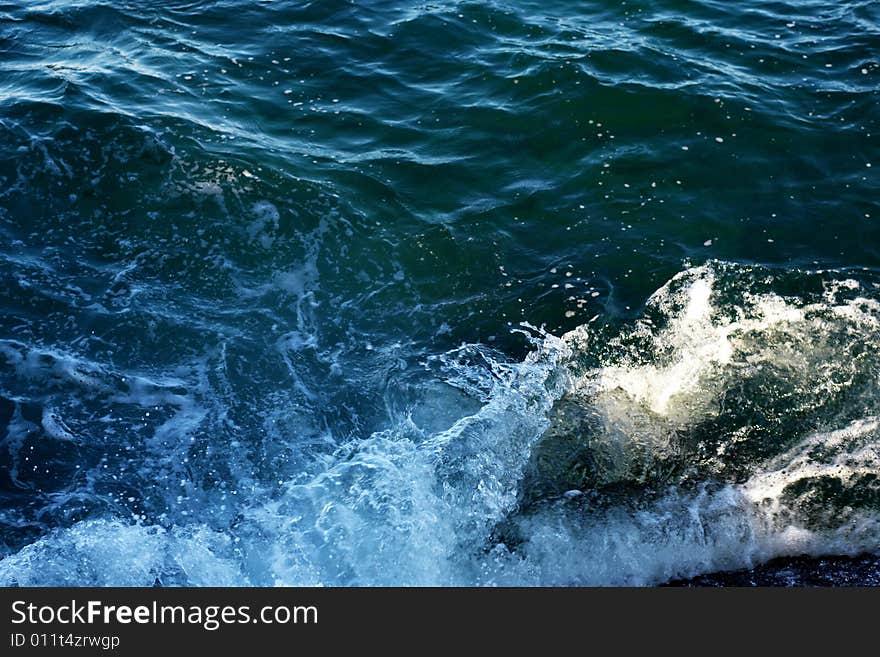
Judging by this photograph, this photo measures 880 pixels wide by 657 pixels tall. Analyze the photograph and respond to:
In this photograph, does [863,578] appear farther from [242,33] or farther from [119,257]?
[242,33]

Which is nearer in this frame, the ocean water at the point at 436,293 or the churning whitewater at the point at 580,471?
the churning whitewater at the point at 580,471

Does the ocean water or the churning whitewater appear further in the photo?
the ocean water

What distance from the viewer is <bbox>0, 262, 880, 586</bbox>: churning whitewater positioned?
5.62 metres

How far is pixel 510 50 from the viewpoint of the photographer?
1027cm

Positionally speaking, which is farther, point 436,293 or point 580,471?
point 436,293

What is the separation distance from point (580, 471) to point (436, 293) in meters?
2.20

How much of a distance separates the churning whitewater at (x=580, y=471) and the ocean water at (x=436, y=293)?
0.02 meters

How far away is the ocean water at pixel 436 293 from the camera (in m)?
5.80

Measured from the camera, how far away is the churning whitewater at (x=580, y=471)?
5.62 metres

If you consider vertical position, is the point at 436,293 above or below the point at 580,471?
above

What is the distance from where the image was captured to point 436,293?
757 cm

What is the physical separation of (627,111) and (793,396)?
13.4 ft

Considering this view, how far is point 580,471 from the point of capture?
6.23 m

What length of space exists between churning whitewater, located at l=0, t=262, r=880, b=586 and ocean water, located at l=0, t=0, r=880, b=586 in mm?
23
